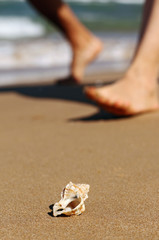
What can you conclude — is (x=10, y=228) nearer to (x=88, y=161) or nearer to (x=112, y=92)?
(x=88, y=161)

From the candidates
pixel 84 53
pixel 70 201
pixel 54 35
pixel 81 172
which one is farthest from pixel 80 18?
pixel 70 201

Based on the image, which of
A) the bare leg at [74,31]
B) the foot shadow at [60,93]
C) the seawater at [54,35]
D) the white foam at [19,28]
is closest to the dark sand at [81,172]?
the foot shadow at [60,93]

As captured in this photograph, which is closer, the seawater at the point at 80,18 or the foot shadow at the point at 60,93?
the foot shadow at the point at 60,93

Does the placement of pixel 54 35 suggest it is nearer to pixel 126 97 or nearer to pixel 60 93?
pixel 60 93

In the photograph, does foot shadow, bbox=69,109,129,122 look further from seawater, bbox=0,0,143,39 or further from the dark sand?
seawater, bbox=0,0,143,39

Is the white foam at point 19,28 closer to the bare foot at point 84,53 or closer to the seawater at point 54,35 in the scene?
the seawater at point 54,35

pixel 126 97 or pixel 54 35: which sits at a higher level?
pixel 126 97
